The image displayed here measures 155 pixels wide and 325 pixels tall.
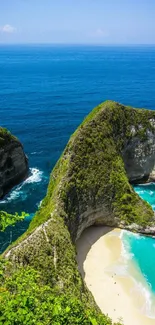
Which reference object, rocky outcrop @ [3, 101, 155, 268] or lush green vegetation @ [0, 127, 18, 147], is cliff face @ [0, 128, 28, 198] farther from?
rocky outcrop @ [3, 101, 155, 268]

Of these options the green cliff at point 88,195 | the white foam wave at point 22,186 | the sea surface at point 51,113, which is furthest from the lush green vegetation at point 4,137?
the green cliff at point 88,195

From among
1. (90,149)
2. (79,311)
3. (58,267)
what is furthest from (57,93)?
(79,311)

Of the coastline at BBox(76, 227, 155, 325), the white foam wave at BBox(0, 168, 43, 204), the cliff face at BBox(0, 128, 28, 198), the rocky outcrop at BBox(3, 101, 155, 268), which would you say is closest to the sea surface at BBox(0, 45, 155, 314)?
the white foam wave at BBox(0, 168, 43, 204)

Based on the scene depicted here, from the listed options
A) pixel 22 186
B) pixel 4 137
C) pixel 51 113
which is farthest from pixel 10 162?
pixel 51 113

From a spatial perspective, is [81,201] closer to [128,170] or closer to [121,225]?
[121,225]

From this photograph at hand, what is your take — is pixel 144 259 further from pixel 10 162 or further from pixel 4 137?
pixel 4 137

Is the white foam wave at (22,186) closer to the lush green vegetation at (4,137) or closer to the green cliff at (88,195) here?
the lush green vegetation at (4,137)
